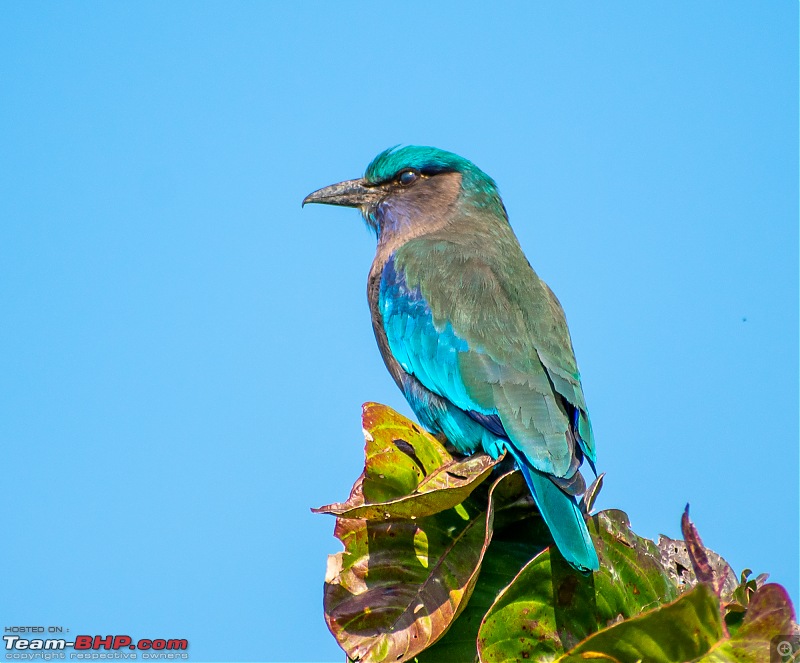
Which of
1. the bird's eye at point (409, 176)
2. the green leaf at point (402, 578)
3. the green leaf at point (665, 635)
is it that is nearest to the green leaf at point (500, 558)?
the green leaf at point (402, 578)

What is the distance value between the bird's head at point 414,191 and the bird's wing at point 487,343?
0.53 m

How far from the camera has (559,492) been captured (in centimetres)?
351

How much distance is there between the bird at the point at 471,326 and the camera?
3.93m

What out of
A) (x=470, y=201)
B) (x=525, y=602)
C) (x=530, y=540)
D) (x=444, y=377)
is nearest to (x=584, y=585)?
(x=525, y=602)

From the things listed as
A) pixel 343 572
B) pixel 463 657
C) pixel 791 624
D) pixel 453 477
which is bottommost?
pixel 791 624

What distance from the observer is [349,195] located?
6027mm

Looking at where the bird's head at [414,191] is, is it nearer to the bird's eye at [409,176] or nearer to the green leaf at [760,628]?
the bird's eye at [409,176]

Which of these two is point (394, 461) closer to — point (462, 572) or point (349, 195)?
point (462, 572)

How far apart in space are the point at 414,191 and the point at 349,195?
1.37ft

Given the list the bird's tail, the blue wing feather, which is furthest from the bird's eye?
the bird's tail

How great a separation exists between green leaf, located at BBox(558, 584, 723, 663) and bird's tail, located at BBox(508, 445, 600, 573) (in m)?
0.53

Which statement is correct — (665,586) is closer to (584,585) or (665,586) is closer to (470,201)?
(584,585)

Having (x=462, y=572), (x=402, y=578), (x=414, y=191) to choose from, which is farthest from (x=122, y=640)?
(x=414, y=191)

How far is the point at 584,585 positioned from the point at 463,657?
0.46 metres
